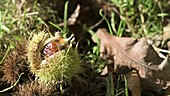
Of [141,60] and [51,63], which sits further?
[141,60]

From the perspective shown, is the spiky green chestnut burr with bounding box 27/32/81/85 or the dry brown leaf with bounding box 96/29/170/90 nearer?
the spiky green chestnut burr with bounding box 27/32/81/85

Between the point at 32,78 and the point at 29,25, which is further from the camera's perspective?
the point at 29,25

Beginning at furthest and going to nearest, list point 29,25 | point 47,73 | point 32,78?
point 29,25, point 32,78, point 47,73

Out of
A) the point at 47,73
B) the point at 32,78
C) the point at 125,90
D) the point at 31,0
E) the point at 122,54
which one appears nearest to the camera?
the point at 47,73

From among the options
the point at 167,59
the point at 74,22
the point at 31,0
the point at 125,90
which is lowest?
the point at 125,90

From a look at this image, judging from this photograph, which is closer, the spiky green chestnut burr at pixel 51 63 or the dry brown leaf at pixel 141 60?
the spiky green chestnut burr at pixel 51 63

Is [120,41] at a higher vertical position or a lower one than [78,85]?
higher

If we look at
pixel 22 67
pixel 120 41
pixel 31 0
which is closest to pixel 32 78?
pixel 22 67

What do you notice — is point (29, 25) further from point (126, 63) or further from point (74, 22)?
point (126, 63)
